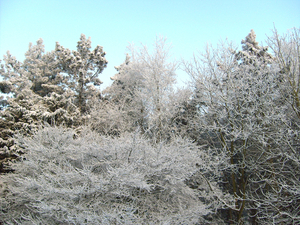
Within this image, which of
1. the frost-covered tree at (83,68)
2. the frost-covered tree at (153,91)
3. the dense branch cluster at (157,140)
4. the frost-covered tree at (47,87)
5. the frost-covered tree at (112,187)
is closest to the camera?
the frost-covered tree at (112,187)

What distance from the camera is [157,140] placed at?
9.75 meters

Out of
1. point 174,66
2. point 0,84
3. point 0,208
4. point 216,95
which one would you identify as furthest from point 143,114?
point 0,84

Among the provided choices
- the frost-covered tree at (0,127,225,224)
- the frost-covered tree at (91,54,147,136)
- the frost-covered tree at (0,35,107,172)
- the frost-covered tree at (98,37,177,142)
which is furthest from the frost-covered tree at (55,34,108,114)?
the frost-covered tree at (0,127,225,224)

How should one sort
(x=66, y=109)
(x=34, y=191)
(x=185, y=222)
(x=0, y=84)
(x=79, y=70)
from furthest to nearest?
(x=0, y=84) < (x=79, y=70) < (x=66, y=109) < (x=34, y=191) < (x=185, y=222)

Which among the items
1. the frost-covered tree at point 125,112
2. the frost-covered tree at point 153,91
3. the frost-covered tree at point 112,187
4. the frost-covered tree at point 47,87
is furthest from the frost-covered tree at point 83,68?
the frost-covered tree at point 112,187

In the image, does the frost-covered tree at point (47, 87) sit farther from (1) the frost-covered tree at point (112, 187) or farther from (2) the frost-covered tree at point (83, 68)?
(1) the frost-covered tree at point (112, 187)

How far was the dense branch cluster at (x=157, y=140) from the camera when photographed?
16.8ft

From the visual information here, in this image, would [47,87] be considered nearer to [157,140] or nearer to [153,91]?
[153,91]

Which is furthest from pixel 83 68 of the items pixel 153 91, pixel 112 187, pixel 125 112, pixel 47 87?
pixel 112 187

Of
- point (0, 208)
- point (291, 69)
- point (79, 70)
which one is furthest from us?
point (79, 70)

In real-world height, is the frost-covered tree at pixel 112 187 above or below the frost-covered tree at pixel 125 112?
below

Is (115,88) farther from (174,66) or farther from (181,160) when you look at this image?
(181,160)

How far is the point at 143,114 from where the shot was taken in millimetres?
11484

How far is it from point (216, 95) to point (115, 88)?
7816mm
